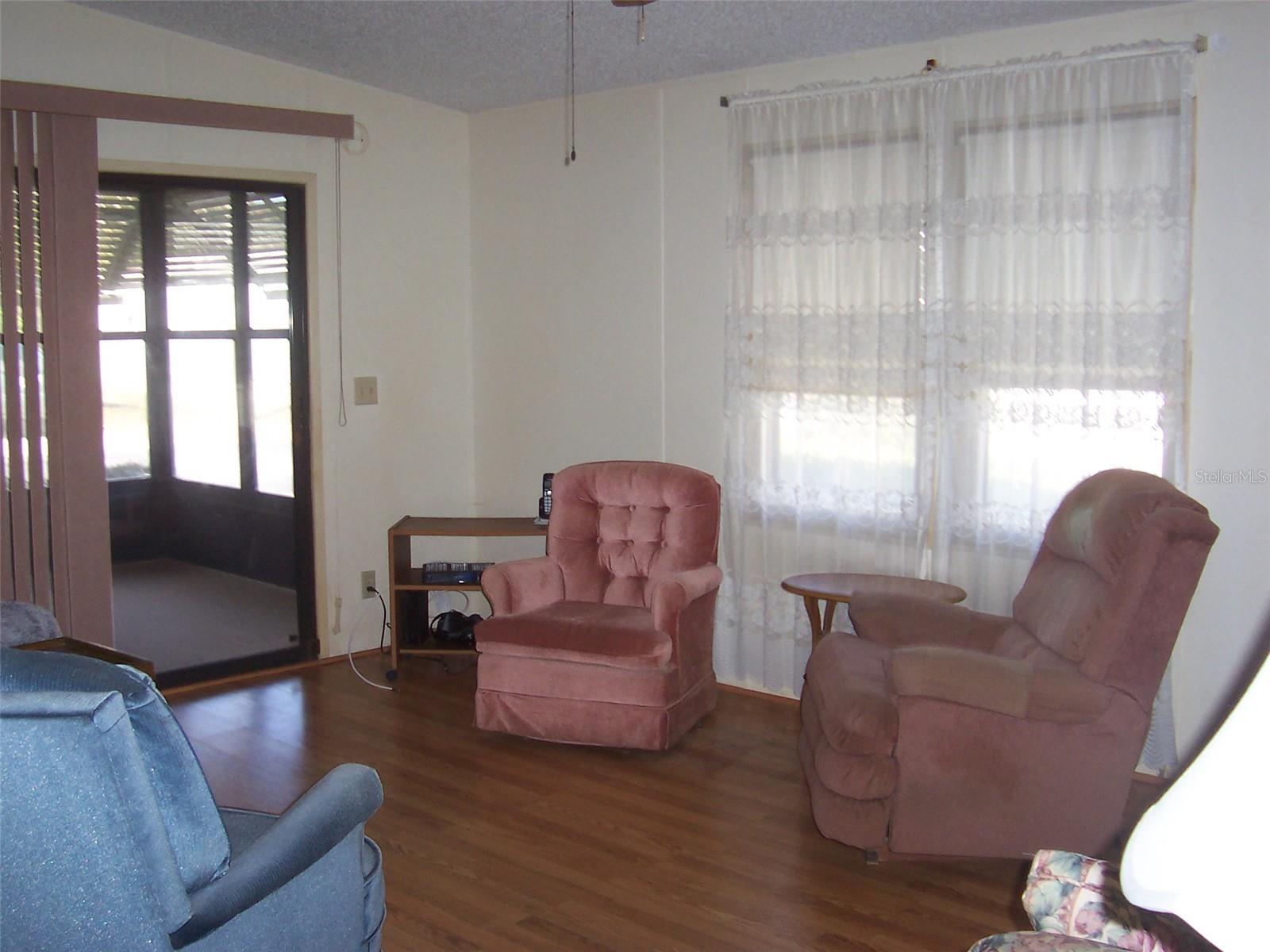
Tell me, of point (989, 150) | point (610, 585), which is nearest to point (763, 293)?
point (989, 150)

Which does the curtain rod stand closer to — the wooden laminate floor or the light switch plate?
the light switch plate

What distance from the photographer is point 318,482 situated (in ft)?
16.7

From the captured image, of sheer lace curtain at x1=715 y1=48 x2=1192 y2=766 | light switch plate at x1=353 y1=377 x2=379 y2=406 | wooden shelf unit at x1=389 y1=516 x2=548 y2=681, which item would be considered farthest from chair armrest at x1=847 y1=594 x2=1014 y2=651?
light switch plate at x1=353 y1=377 x2=379 y2=406

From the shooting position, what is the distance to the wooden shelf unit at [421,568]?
4953mm

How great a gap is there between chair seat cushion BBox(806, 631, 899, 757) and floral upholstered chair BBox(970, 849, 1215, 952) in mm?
970

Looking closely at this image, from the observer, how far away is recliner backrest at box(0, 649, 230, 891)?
1.64m

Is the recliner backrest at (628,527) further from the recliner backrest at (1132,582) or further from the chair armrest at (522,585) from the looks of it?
the recliner backrest at (1132,582)

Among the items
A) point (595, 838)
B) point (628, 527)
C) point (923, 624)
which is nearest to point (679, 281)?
point (628, 527)

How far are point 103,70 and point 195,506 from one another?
5.90ft

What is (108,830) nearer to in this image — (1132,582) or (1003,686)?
(1003,686)

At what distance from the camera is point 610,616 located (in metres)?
4.11

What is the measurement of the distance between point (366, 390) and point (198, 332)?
793 mm

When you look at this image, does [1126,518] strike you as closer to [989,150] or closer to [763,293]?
[989,150]

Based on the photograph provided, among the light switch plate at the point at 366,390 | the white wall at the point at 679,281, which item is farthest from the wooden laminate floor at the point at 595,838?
the light switch plate at the point at 366,390
